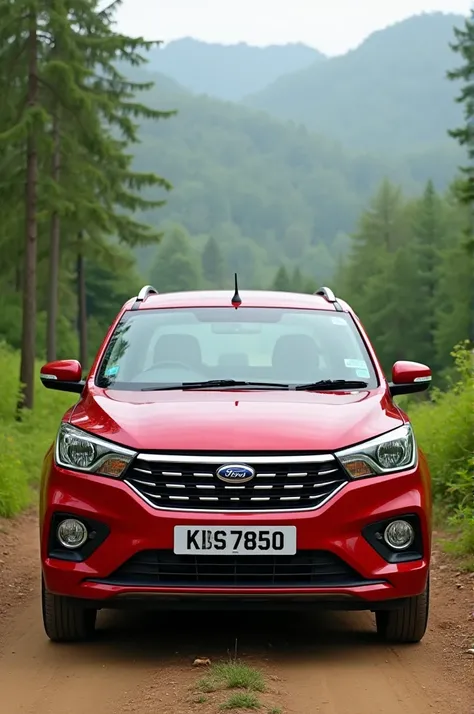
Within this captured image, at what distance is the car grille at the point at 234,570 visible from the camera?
5355mm

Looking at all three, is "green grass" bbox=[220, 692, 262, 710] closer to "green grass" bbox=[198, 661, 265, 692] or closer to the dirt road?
the dirt road

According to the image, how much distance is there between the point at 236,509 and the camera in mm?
5309

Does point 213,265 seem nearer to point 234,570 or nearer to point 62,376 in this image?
point 62,376

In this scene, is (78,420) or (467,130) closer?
(78,420)

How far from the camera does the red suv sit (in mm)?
5312

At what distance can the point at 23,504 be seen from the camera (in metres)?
12.6

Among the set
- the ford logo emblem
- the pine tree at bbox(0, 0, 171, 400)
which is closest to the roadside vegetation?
the ford logo emblem

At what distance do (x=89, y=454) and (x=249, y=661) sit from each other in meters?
1.25

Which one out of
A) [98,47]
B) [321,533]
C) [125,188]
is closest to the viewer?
[321,533]

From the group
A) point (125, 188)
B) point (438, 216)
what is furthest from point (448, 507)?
point (438, 216)

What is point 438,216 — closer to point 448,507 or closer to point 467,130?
point 467,130

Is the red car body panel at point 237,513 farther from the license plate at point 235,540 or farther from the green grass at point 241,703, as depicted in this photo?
the green grass at point 241,703

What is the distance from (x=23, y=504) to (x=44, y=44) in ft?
43.8

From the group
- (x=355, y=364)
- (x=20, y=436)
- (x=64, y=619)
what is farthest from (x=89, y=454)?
(x=20, y=436)
